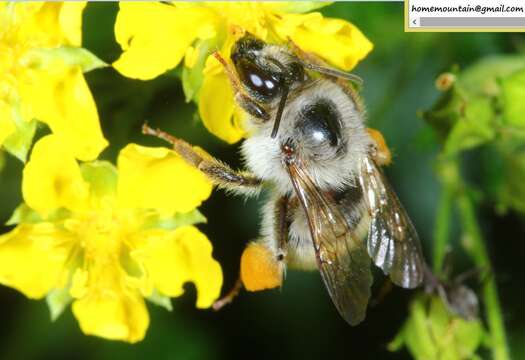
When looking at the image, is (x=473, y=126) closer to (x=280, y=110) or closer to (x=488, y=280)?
(x=488, y=280)

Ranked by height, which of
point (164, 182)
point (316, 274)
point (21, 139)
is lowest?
point (316, 274)

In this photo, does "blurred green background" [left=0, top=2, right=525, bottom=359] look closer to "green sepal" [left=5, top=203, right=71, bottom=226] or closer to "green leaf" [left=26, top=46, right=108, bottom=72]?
"green sepal" [left=5, top=203, right=71, bottom=226]

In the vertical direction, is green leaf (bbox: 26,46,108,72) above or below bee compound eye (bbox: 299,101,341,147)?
above

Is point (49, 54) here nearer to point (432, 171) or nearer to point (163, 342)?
point (163, 342)

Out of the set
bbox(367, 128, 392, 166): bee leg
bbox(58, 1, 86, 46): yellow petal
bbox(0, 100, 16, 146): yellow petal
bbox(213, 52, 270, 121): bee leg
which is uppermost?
bbox(58, 1, 86, 46): yellow petal

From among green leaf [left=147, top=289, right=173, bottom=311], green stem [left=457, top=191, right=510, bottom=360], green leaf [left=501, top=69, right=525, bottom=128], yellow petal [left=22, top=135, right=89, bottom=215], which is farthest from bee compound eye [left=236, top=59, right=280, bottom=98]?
green stem [left=457, top=191, right=510, bottom=360]

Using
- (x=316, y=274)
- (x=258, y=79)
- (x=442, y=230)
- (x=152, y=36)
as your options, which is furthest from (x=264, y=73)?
(x=316, y=274)

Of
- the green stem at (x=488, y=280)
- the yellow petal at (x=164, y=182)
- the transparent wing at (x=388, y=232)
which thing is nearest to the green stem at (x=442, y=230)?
the green stem at (x=488, y=280)
